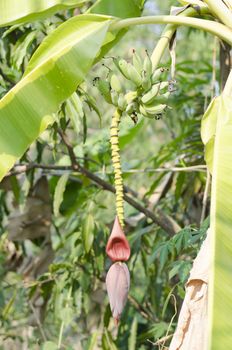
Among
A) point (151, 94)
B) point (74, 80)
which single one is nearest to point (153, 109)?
point (151, 94)

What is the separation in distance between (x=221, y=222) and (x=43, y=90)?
1.07 ft

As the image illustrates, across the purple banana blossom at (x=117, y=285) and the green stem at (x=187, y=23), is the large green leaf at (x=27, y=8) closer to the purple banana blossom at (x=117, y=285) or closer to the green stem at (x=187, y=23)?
the green stem at (x=187, y=23)

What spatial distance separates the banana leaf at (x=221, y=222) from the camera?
923mm

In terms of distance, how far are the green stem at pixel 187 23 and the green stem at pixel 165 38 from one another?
22 mm

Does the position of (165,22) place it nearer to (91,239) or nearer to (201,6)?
(201,6)

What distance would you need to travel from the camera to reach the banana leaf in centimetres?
92

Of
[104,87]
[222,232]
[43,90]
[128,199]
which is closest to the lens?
[222,232]

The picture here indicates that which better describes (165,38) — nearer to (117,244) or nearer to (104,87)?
(104,87)

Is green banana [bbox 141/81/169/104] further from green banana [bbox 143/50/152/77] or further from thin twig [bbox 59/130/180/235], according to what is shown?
thin twig [bbox 59/130/180/235]

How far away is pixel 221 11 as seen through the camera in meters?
1.22

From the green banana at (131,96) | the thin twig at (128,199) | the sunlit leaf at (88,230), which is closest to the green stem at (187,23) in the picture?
the green banana at (131,96)

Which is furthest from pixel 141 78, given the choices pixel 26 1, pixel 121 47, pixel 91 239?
pixel 121 47

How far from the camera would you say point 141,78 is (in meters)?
1.22

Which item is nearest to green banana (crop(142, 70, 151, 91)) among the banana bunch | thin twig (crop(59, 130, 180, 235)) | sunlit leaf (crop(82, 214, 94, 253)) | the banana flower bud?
the banana bunch
